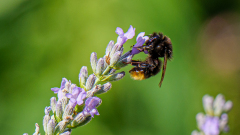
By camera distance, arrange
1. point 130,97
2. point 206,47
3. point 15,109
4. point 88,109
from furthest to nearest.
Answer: point 206,47 < point 130,97 < point 15,109 < point 88,109

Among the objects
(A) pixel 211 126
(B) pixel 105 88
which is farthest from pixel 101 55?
(B) pixel 105 88

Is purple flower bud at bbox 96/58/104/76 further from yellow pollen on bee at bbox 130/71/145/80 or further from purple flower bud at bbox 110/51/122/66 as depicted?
yellow pollen on bee at bbox 130/71/145/80

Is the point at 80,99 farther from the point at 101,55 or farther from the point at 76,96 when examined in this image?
the point at 101,55

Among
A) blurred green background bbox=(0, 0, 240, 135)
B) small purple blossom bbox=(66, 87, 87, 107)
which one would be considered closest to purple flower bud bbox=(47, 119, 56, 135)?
small purple blossom bbox=(66, 87, 87, 107)

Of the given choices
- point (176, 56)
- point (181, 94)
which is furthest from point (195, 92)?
point (176, 56)

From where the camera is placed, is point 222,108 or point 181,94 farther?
point 181,94

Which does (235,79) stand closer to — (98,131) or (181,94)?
(181,94)
